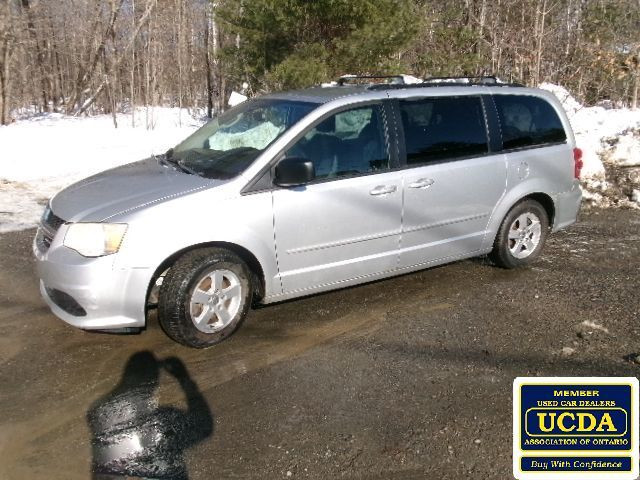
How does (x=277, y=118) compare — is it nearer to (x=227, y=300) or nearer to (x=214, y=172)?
(x=214, y=172)

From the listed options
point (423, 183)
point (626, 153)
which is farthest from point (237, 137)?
point (626, 153)

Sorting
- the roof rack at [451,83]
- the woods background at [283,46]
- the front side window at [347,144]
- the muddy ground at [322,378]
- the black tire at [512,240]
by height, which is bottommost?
the muddy ground at [322,378]

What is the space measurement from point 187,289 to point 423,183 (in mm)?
2059

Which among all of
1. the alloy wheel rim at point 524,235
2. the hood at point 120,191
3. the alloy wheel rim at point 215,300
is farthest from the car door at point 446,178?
the hood at point 120,191

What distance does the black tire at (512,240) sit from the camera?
5.44m

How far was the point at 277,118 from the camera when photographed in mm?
4516

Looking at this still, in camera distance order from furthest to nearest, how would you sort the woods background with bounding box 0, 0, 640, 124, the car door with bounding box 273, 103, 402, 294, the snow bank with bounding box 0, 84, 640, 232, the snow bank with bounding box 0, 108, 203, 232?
the woods background with bounding box 0, 0, 640, 124, the snow bank with bounding box 0, 84, 640, 232, the snow bank with bounding box 0, 108, 203, 232, the car door with bounding box 273, 103, 402, 294

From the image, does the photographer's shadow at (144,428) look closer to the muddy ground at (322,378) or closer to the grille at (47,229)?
the muddy ground at (322,378)

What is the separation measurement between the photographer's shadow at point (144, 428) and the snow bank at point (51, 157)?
4.15 meters

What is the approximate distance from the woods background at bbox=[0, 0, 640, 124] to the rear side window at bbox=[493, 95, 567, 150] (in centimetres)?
567

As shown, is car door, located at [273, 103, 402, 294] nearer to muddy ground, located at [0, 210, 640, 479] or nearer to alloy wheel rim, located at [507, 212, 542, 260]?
muddy ground, located at [0, 210, 640, 479]

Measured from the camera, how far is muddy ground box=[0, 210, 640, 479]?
9.68 ft

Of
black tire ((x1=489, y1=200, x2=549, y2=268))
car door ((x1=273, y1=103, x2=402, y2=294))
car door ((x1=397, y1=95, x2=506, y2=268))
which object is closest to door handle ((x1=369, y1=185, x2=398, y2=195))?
car door ((x1=273, y1=103, x2=402, y2=294))

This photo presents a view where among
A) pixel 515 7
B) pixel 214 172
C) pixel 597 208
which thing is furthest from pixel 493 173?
pixel 515 7
